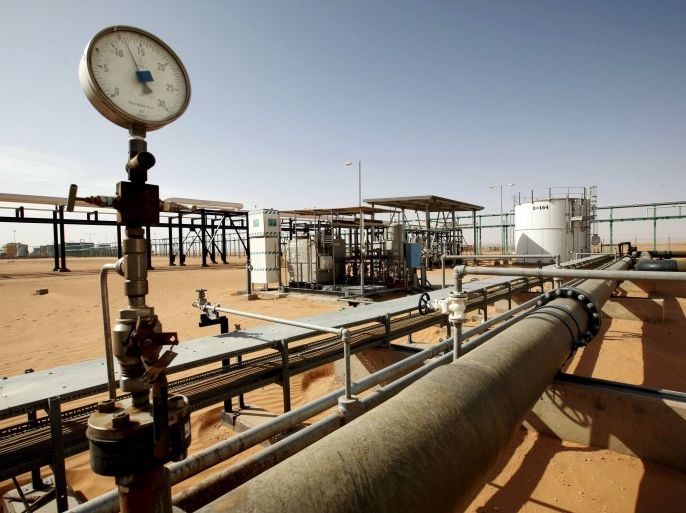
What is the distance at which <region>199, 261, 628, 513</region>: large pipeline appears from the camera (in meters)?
1.03

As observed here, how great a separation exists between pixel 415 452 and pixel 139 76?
181cm

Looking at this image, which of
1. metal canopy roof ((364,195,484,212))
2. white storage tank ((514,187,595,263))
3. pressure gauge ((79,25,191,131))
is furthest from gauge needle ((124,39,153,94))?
white storage tank ((514,187,595,263))

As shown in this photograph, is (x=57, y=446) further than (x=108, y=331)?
Yes

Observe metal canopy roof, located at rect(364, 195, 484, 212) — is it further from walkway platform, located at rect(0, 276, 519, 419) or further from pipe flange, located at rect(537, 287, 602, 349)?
pipe flange, located at rect(537, 287, 602, 349)

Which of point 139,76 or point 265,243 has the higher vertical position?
point 139,76

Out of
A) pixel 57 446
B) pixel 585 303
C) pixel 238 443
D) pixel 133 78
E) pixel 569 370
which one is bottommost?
pixel 569 370

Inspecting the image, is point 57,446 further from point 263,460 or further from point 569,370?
point 569,370

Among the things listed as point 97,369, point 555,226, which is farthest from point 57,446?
point 555,226

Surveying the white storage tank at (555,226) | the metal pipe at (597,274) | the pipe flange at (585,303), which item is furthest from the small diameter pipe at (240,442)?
the white storage tank at (555,226)

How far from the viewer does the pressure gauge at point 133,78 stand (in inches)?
54.0

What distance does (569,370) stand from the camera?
563 centimetres

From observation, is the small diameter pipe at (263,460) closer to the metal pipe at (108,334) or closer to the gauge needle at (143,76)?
the metal pipe at (108,334)

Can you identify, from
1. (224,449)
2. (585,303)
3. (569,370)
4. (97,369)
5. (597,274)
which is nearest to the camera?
(224,449)

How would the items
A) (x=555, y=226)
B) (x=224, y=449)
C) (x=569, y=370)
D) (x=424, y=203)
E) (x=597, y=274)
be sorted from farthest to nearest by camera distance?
(x=555, y=226) < (x=424, y=203) < (x=569, y=370) < (x=597, y=274) < (x=224, y=449)
